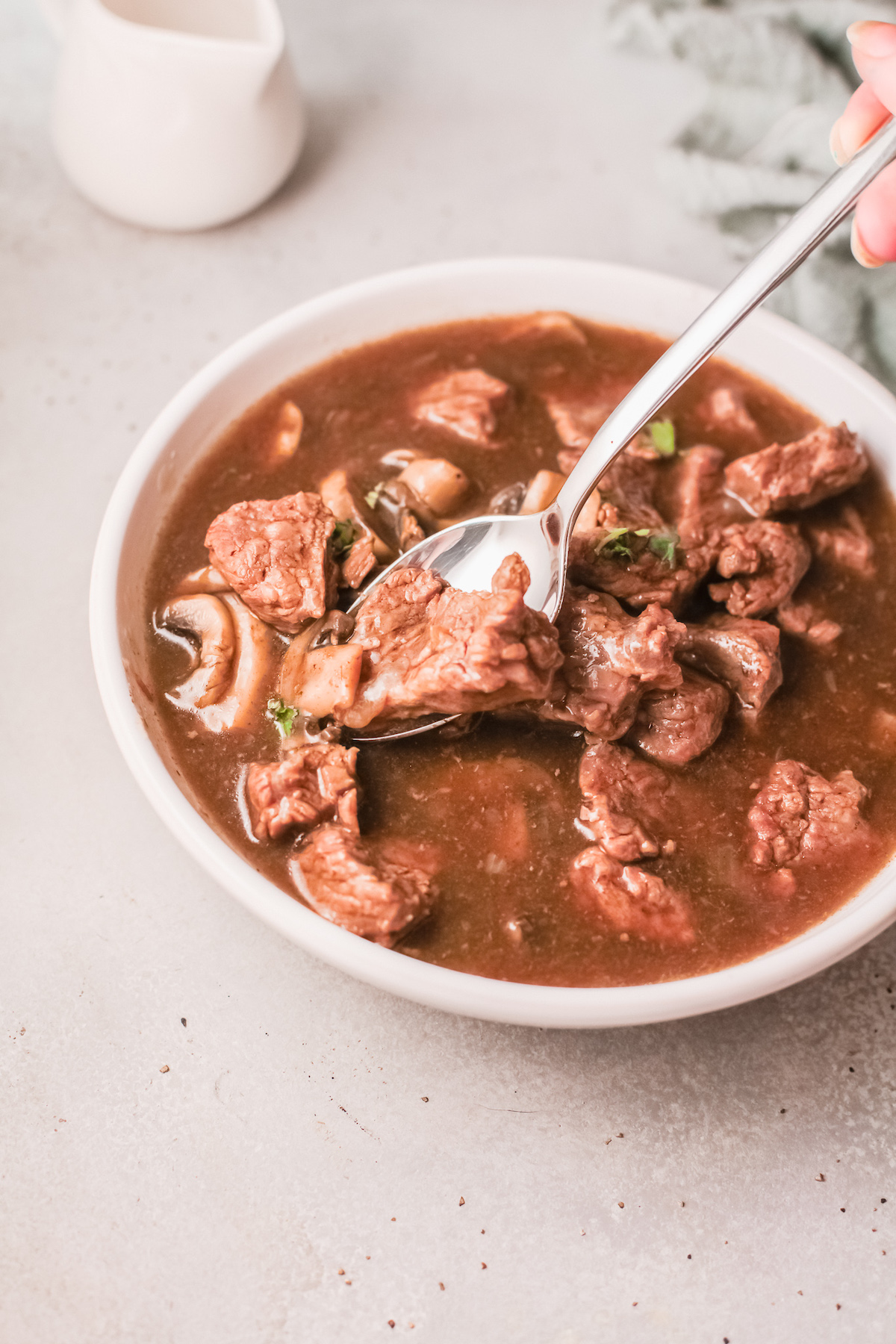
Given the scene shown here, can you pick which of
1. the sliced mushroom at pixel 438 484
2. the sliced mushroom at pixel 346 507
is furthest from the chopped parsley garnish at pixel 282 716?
the sliced mushroom at pixel 438 484

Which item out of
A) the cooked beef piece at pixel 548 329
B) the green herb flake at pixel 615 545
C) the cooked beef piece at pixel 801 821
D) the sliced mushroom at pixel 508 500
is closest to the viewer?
the cooked beef piece at pixel 801 821

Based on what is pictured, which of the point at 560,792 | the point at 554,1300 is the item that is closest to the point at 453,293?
the point at 560,792

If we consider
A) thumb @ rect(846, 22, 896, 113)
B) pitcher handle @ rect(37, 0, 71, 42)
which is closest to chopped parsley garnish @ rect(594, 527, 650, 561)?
thumb @ rect(846, 22, 896, 113)

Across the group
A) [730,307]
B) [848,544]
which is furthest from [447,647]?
[848,544]

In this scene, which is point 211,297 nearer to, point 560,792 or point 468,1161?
point 560,792

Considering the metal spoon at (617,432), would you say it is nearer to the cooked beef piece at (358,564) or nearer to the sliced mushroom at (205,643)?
the cooked beef piece at (358,564)
